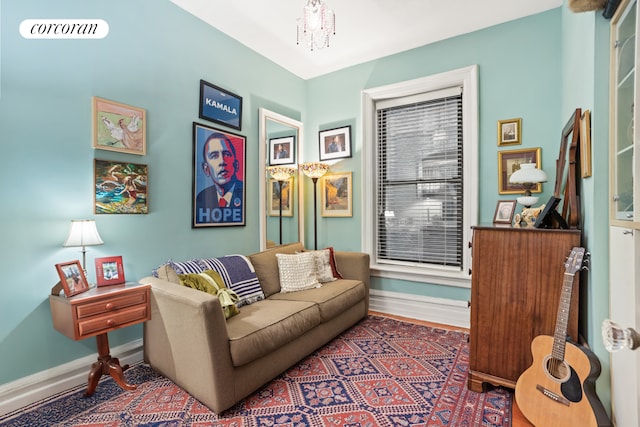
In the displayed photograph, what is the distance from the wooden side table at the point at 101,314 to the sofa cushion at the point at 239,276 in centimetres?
57

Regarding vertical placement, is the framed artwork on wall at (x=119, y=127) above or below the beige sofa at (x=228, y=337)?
above

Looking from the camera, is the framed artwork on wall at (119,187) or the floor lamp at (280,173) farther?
the floor lamp at (280,173)

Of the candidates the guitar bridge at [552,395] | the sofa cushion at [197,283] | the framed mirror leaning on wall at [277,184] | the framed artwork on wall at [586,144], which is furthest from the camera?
the framed mirror leaning on wall at [277,184]

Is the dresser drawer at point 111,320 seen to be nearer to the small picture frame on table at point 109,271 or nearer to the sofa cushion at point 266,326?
the small picture frame on table at point 109,271

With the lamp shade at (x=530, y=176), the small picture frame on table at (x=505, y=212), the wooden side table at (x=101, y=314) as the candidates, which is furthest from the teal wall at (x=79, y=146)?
the lamp shade at (x=530, y=176)

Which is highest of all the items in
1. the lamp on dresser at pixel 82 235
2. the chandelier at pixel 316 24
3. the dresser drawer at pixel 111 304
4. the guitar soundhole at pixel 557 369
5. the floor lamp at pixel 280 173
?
the chandelier at pixel 316 24

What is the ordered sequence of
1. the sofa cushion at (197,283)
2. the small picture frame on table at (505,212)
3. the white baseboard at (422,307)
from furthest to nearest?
the white baseboard at (422,307) → the small picture frame on table at (505,212) → the sofa cushion at (197,283)

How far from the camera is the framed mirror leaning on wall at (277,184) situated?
3.51m

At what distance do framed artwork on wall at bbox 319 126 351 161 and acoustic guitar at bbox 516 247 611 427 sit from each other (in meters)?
2.64

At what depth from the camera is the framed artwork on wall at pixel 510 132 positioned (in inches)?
116

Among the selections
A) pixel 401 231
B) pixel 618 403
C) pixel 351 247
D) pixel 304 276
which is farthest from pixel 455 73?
pixel 618 403
